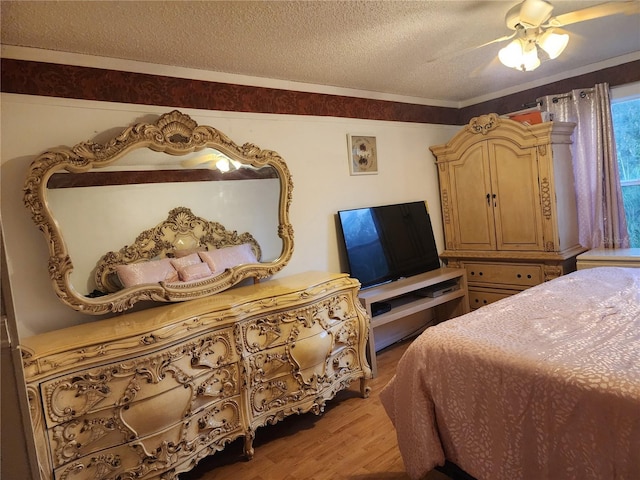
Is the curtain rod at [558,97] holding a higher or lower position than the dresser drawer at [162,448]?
higher

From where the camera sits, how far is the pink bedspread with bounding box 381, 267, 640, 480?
4.06ft

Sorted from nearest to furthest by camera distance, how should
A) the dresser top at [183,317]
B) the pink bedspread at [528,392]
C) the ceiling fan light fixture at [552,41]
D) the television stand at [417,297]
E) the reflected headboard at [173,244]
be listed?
1. the pink bedspread at [528,392]
2. the dresser top at [183,317]
3. the ceiling fan light fixture at [552,41]
4. the reflected headboard at [173,244]
5. the television stand at [417,297]

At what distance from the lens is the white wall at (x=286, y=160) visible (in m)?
2.06

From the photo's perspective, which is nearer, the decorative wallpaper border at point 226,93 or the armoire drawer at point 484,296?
the decorative wallpaper border at point 226,93

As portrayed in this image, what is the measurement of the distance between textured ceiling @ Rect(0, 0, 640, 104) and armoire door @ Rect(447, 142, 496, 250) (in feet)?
2.85

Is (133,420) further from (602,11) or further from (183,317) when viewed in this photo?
(602,11)

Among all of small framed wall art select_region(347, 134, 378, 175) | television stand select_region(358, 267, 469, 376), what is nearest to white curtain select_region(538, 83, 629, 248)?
television stand select_region(358, 267, 469, 376)

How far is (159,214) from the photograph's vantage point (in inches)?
95.6

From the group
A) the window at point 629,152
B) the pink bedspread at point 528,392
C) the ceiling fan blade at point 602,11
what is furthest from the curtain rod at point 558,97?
the pink bedspread at point 528,392

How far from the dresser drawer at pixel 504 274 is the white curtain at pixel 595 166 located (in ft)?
1.92

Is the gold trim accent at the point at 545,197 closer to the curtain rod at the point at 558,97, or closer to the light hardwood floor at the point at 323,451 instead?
the curtain rod at the point at 558,97

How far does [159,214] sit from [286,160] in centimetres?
106

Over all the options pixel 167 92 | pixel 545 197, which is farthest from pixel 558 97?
pixel 167 92

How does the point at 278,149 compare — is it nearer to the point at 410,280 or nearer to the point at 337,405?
the point at 410,280
